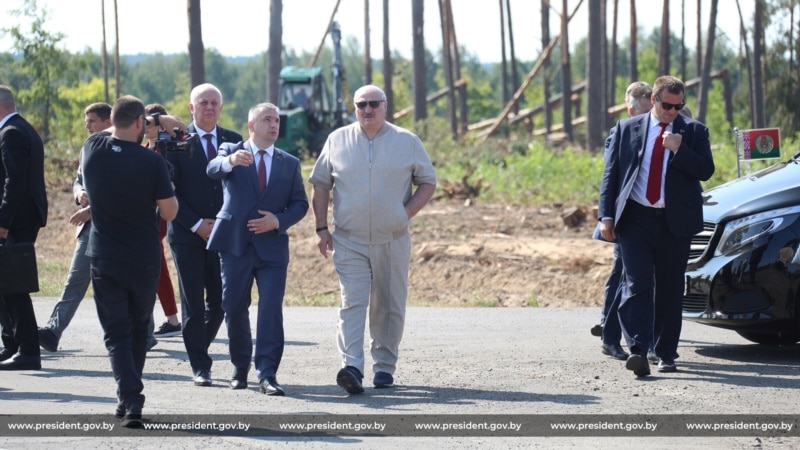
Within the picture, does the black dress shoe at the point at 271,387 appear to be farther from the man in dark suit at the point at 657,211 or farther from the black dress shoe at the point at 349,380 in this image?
the man in dark suit at the point at 657,211

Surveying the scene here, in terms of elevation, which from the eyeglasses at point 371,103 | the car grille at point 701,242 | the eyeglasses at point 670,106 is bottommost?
the car grille at point 701,242

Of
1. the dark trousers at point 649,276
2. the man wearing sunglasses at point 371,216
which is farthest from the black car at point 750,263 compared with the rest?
the man wearing sunglasses at point 371,216

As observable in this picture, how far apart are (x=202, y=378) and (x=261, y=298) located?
73cm

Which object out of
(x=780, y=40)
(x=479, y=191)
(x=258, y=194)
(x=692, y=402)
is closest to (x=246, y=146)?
(x=258, y=194)

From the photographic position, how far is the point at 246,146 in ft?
28.3

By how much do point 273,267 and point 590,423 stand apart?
2465 mm

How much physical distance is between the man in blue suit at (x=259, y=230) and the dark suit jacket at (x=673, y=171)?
7.61ft

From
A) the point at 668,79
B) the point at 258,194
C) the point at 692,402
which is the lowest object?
the point at 692,402

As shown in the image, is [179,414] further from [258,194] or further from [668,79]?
[668,79]

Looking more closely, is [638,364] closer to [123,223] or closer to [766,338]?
[766,338]

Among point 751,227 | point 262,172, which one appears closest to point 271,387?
point 262,172

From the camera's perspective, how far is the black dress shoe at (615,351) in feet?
32.0

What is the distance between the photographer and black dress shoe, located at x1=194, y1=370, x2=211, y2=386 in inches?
343

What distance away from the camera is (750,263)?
9172 mm
